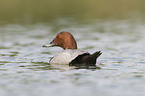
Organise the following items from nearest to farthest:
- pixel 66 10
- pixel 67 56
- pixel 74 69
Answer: pixel 74 69
pixel 67 56
pixel 66 10

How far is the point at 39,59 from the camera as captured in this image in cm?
1258

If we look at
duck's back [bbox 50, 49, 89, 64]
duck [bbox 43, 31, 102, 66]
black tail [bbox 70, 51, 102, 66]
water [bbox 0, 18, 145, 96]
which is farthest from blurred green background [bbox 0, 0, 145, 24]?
Result: black tail [bbox 70, 51, 102, 66]

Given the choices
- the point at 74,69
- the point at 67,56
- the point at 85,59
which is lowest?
the point at 74,69

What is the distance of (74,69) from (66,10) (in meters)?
20.7

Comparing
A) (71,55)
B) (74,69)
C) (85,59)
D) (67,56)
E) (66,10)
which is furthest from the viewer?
(66,10)

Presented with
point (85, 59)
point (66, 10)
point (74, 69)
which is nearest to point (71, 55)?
point (85, 59)

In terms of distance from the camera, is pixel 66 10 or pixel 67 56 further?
pixel 66 10

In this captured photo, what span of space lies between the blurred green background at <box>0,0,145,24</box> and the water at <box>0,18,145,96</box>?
4.89m

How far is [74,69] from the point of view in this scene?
33.7ft

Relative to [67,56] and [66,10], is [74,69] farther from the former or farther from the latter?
[66,10]

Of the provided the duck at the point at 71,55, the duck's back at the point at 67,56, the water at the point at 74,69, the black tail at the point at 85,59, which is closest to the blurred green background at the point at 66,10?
the water at the point at 74,69

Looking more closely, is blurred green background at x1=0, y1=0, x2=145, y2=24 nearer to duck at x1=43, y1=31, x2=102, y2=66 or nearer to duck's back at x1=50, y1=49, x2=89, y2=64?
duck at x1=43, y1=31, x2=102, y2=66

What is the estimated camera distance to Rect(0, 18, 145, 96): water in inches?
314

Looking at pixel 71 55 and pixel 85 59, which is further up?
pixel 71 55
